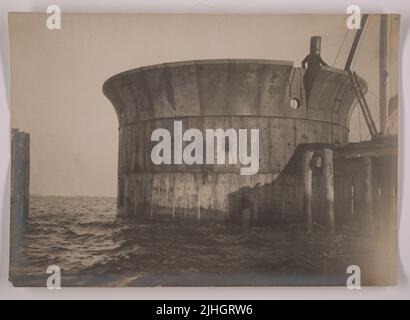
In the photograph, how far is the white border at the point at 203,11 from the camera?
11.7 ft

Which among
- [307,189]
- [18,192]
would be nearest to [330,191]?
[307,189]

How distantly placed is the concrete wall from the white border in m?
0.43

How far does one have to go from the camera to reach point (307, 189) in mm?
3680

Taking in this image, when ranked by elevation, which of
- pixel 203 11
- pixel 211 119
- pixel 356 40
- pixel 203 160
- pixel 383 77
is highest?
pixel 203 11

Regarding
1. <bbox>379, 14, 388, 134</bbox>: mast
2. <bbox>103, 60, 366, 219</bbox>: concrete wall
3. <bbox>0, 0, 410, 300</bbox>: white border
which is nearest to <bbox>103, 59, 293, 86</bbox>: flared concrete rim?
<bbox>103, 60, 366, 219</bbox>: concrete wall

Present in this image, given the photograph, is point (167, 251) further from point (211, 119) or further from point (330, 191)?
point (330, 191)

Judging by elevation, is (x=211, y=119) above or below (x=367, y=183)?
above

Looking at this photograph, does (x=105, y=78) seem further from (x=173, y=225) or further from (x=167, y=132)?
(x=173, y=225)

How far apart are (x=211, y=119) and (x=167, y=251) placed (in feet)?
3.63

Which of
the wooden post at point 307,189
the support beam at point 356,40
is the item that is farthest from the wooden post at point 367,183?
the support beam at point 356,40

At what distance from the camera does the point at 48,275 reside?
358cm

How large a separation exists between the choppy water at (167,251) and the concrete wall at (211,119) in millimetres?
185

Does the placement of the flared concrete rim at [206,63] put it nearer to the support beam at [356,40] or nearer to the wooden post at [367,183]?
the support beam at [356,40]
